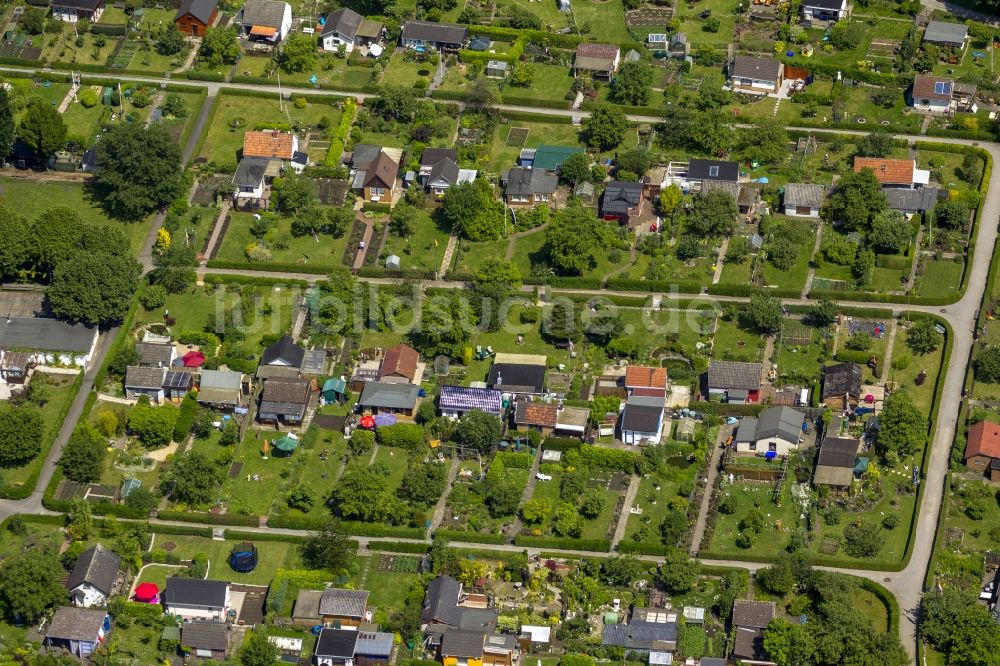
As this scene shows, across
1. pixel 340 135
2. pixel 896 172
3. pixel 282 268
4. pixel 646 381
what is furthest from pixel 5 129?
pixel 896 172

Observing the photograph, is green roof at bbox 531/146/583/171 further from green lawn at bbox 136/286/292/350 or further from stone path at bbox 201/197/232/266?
stone path at bbox 201/197/232/266

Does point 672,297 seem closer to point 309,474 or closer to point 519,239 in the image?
point 519,239

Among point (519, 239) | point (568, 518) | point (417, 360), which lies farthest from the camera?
point (519, 239)

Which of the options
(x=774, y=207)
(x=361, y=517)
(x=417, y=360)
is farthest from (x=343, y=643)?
(x=774, y=207)

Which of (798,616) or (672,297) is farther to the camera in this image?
(672,297)

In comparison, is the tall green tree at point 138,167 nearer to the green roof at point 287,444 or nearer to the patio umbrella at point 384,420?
the green roof at point 287,444

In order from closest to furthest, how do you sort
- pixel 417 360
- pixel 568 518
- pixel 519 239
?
pixel 568 518
pixel 417 360
pixel 519 239

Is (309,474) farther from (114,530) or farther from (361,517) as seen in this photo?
(114,530)
